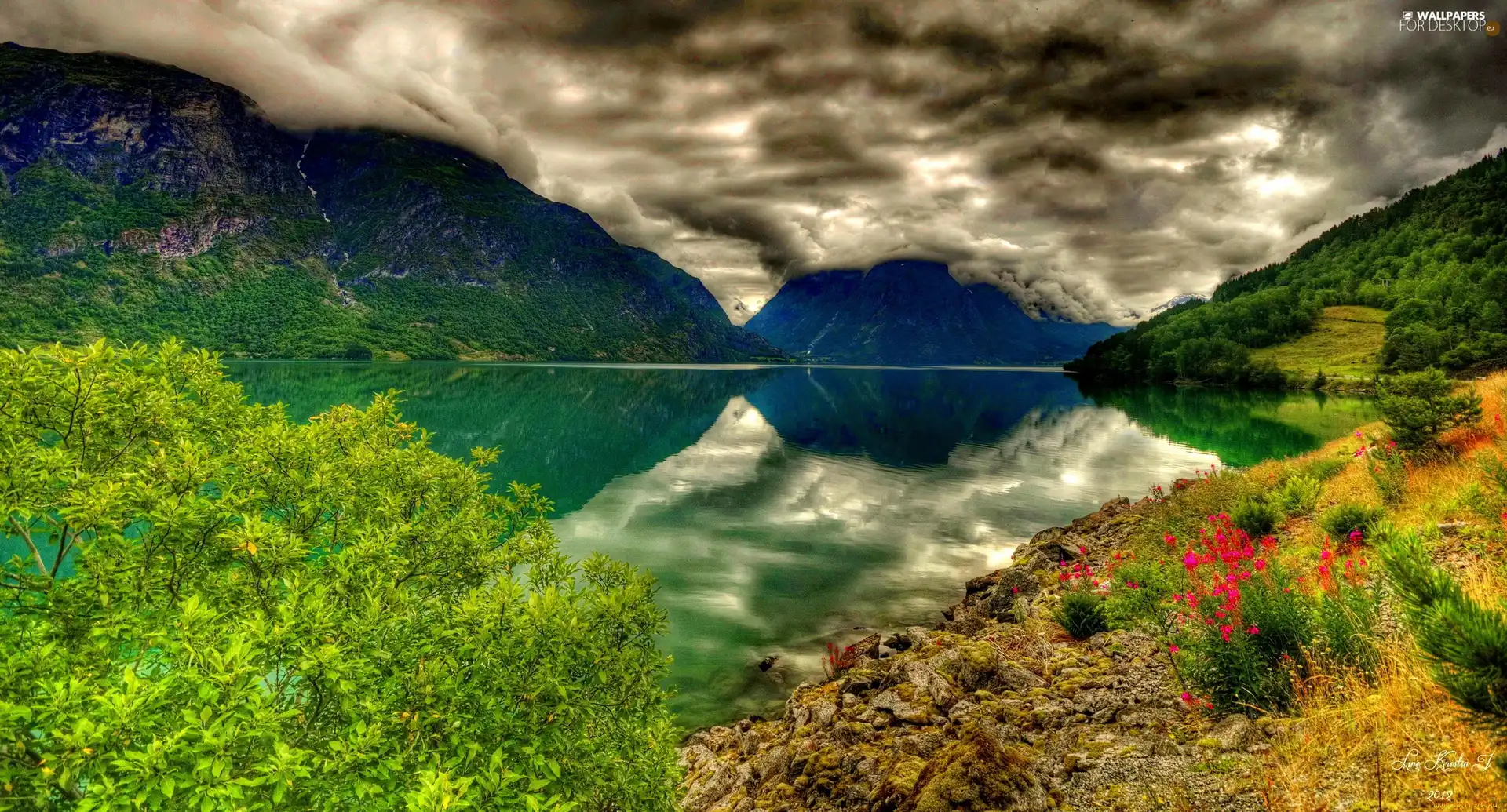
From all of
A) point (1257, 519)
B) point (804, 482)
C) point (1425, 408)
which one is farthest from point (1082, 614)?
point (804, 482)

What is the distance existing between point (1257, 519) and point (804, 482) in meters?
34.7

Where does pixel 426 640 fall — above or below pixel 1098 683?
above

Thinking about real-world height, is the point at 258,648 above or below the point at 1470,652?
below

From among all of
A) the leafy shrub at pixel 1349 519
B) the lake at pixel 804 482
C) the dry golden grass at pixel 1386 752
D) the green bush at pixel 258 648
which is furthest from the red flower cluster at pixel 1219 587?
the lake at pixel 804 482

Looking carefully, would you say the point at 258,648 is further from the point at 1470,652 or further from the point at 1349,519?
the point at 1349,519

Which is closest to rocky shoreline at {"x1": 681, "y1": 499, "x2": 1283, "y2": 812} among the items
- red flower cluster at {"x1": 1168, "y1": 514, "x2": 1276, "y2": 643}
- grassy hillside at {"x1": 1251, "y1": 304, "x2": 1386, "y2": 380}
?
red flower cluster at {"x1": 1168, "y1": 514, "x2": 1276, "y2": 643}

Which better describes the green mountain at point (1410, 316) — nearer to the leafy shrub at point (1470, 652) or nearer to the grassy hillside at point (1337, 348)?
the grassy hillside at point (1337, 348)

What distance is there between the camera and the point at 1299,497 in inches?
819

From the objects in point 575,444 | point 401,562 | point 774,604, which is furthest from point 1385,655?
point 575,444

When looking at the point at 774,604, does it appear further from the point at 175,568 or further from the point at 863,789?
the point at 175,568

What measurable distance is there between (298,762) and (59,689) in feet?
6.51

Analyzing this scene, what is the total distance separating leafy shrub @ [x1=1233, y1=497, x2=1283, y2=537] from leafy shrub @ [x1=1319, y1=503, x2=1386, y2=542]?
15.0ft

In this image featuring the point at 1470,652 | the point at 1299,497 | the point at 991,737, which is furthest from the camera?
the point at 1299,497

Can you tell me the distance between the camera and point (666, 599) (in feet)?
88.7
